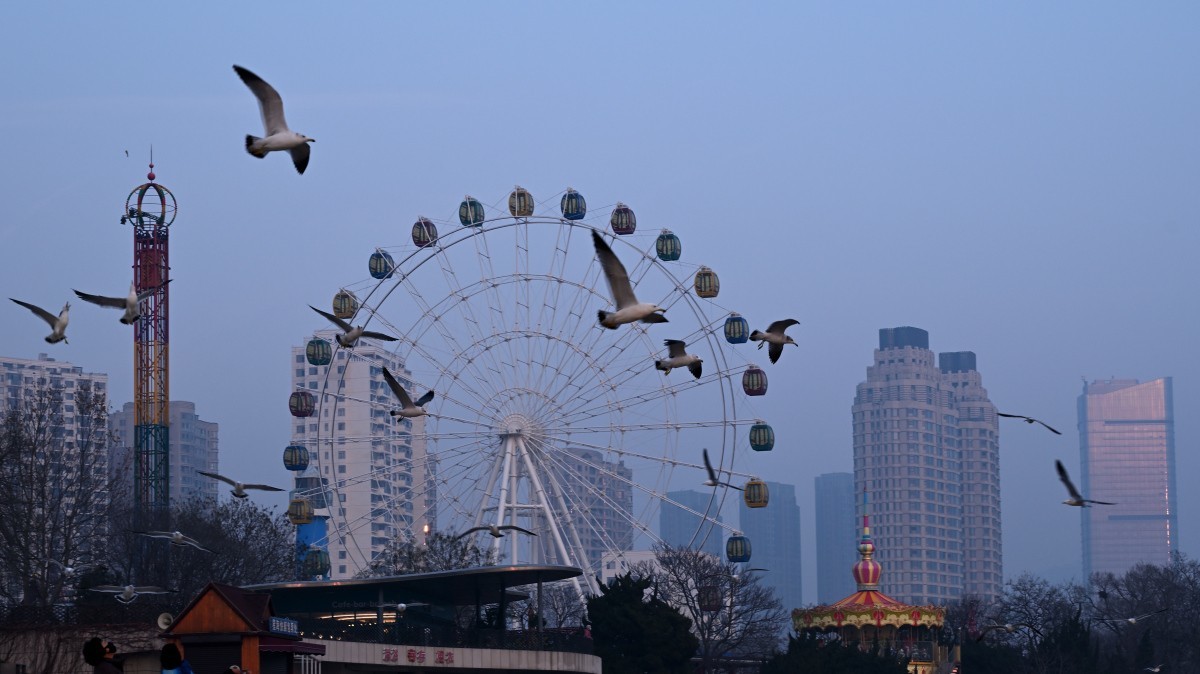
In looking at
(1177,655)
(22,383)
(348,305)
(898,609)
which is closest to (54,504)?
(348,305)

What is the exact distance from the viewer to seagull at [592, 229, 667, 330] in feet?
95.6

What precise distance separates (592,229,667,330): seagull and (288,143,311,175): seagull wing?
433 centimetres

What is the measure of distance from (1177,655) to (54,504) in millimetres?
60296

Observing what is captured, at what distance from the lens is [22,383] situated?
651 ft

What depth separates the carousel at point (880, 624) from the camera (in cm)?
8288

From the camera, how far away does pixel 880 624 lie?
8294 centimetres

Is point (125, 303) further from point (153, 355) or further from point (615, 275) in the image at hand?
point (153, 355)

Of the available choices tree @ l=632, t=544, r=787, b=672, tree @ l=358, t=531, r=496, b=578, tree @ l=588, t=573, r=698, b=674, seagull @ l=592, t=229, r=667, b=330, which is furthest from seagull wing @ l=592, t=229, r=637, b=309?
tree @ l=358, t=531, r=496, b=578

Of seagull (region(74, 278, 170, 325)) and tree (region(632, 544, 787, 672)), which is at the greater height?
seagull (region(74, 278, 170, 325))

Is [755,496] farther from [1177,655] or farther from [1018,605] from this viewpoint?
[1018,605]

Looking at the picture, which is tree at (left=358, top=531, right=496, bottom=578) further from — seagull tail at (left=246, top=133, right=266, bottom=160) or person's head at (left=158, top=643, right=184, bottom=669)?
person's head at (left=158, top=643, right=184, bottom=669)

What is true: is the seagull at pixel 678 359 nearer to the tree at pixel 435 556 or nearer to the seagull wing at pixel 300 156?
the seagull wing at pixel 300 156

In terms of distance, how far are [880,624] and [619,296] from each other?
54254 mm

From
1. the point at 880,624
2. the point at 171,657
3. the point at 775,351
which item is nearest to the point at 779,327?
the point at 775,351
